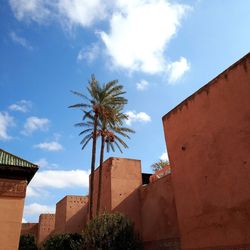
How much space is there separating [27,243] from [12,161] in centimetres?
2112

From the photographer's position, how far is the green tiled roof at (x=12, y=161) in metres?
11.4

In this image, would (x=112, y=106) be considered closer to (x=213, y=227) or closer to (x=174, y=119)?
(x=174, y=119)

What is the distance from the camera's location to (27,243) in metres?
29.2

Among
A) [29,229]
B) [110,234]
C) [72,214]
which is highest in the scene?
[29,229]

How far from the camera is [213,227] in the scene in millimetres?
9703

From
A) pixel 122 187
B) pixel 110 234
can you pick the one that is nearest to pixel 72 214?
pixel 122 187

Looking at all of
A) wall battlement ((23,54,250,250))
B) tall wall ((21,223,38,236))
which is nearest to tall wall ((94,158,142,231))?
wall battlement ((23,54,250,250))

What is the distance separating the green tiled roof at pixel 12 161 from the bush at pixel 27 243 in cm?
2020

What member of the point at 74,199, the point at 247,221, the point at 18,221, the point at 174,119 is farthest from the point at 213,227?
the point at 74,199

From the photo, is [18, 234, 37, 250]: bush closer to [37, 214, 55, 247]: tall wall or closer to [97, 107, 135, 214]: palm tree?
[37, 214, 55, 247]: tall wall

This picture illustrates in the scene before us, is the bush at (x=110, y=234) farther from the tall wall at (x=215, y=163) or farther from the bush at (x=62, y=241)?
the tall wall at (x=215, y=163)

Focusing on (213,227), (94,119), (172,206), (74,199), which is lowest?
(213,227)

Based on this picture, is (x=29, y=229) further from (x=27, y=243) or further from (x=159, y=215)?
(x=159, y=215)

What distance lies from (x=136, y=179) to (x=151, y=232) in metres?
4.06
